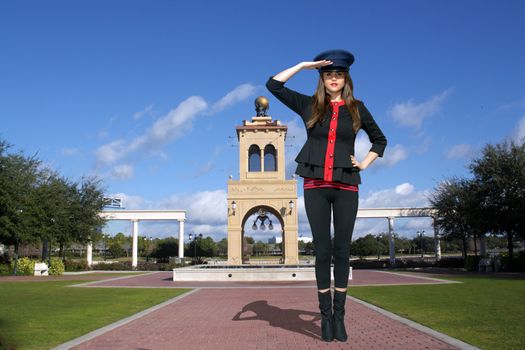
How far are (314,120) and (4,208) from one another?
90.3 feet

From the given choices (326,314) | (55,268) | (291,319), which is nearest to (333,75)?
(326,314)

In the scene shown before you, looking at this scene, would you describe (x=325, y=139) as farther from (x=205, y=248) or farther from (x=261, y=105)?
(x=205, y=248)

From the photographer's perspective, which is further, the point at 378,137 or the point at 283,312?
the point at 283,312

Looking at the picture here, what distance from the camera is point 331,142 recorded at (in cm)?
525

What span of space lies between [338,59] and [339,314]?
113 inches

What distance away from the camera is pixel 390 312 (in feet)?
30.0

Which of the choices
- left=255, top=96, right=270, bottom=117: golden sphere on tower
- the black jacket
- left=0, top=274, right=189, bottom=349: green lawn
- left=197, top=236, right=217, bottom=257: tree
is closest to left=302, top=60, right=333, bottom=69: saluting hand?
the black jacket

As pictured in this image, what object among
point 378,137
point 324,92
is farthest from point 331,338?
point 324,92

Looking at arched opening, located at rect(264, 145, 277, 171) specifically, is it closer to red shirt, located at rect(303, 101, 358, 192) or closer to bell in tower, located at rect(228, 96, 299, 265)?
bell in tower, located at rect(228, 96, 299, 265)

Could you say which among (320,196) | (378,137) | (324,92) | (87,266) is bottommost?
(87,266)

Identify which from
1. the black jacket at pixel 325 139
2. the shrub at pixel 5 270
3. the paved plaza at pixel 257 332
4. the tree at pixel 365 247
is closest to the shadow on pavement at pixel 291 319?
the paved plaza at pixel 257 332

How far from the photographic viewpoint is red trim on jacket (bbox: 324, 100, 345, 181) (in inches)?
203

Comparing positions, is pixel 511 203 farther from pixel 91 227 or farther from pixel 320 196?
pixel 91 227

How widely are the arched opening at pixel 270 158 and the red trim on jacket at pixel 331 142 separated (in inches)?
973
